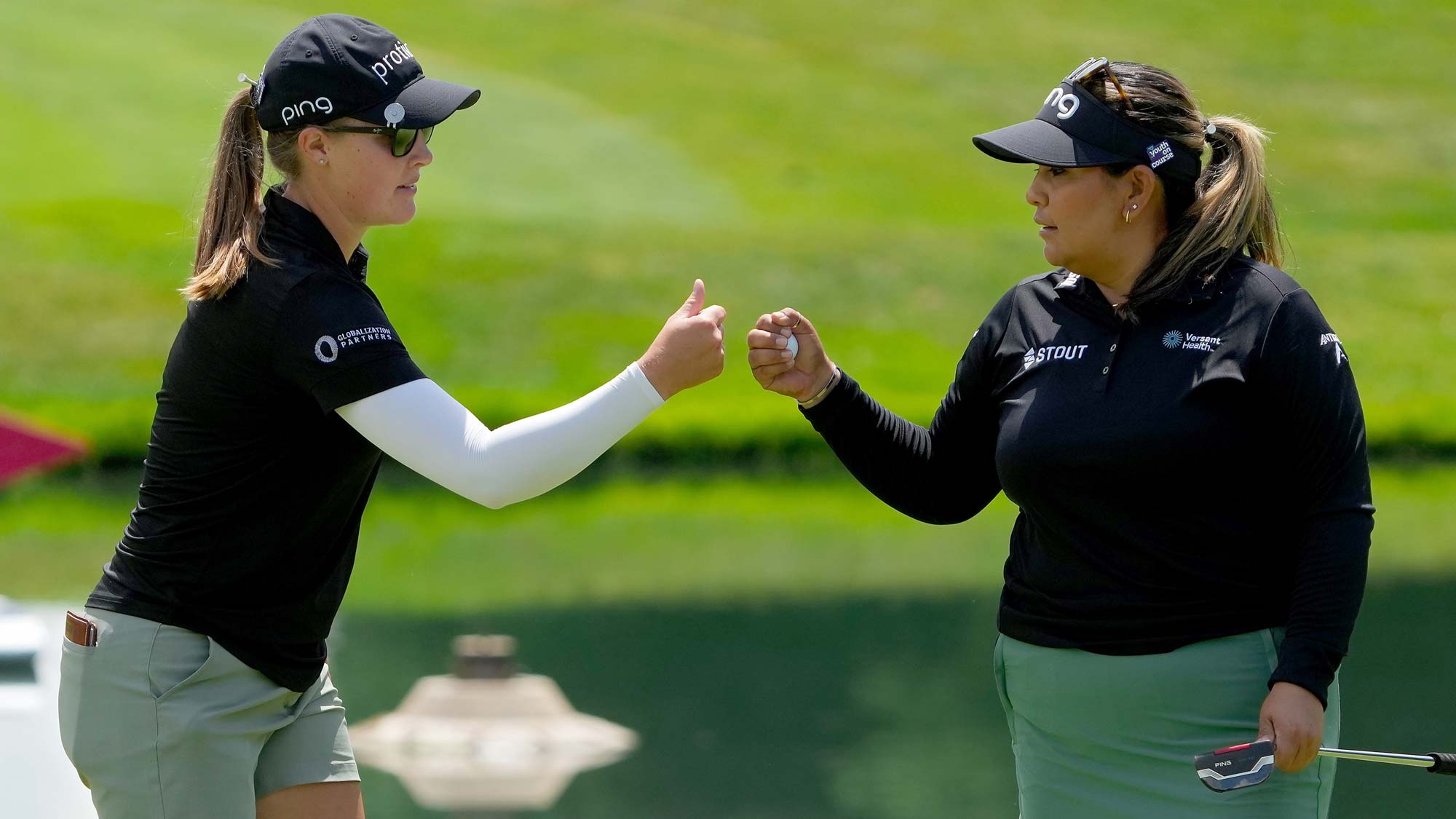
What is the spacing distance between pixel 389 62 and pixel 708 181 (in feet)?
53.7

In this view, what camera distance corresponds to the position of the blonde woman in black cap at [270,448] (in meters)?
2.37

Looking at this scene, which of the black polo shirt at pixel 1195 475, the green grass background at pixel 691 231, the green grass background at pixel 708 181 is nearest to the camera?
the black polo shirt at pixel 1195 475

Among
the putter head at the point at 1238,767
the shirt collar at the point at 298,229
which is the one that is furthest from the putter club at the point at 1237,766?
the shirt collar at the point at 298,229

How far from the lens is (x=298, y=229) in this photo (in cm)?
245

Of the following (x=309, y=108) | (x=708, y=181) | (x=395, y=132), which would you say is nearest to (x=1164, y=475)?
(x=395, y=132)

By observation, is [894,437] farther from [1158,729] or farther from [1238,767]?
[1238,767]

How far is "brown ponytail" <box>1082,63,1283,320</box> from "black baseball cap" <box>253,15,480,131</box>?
3.06ft

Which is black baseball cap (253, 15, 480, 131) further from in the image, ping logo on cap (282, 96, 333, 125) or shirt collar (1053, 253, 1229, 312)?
shirt collar (1053, 253, 1229, 312)

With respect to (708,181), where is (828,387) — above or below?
below

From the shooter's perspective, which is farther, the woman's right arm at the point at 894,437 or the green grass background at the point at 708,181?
the green grass background at the point at 708,181

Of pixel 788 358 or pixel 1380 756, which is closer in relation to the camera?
pixel 1380 756

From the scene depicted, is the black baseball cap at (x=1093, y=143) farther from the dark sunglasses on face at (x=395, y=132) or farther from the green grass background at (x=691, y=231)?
the green grass background at (x=691, y=231)

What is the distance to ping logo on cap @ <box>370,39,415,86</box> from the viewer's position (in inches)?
97.7

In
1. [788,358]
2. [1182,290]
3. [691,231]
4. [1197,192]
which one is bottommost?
[788,358]
